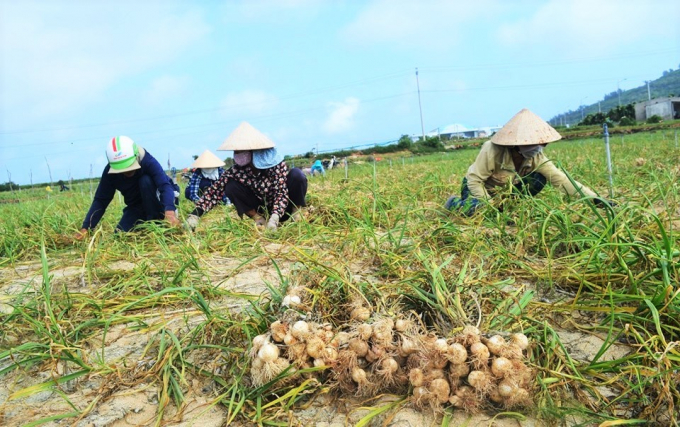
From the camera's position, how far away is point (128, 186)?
351cm

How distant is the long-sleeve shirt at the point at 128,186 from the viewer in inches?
129

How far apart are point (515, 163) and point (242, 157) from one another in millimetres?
1961

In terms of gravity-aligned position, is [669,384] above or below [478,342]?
below

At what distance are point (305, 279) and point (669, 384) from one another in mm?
1052

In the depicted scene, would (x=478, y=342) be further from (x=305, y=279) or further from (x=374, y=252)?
(x=374, y=252)

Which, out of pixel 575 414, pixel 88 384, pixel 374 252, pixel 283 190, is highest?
pixel 283 190

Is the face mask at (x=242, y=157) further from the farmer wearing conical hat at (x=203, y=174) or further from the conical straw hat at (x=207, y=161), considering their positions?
the conical straw hat at (x=207, y=161)

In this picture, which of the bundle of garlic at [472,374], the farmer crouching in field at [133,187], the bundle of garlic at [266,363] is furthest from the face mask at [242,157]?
the bundle of garlic at [472,374]

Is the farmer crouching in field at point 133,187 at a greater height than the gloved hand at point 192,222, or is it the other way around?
the farmer crouching in field at point 133,187

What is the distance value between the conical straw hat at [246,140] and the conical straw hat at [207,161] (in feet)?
7.72

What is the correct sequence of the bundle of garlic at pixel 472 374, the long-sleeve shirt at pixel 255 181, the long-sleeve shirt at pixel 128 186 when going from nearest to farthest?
the bundle of garlic at pixel 472 374 → the long-sleeve shirt at pixel 128 186 → the long-sleeve shirt at pixel 255 181

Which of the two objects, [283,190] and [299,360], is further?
[283,190]

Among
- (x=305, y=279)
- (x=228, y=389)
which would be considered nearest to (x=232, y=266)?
(x=305, y=279)

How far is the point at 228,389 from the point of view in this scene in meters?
1.28
